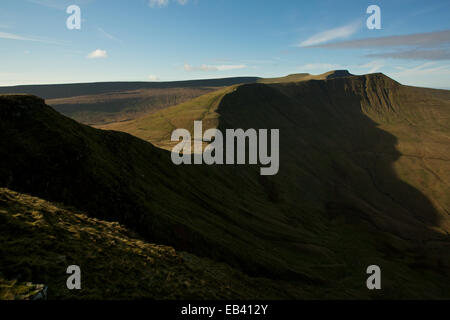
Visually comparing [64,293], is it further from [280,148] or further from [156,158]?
[280,148]

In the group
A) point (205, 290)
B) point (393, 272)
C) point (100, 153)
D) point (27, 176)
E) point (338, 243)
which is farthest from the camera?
point (338, 243)

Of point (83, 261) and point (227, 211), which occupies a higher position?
point (83, 261)

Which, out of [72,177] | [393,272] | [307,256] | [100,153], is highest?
[100,153]

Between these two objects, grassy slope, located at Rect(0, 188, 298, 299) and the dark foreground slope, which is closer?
grassy slope, located at Rect(0, 188, 298, 299)

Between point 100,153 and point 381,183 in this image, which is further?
point 381,183

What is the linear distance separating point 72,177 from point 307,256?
5605cm

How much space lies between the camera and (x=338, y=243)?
8500 centimetres

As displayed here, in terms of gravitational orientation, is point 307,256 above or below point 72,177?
below

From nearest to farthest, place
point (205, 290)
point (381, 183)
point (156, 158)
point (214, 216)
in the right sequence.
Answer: point (205, 290) → point (214, 216) → point (156, 158) → point (381, 183)

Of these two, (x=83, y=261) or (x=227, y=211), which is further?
(x=227, y=211)

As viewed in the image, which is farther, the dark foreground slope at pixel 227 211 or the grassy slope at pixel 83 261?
the dark foreground slope at pixel 227 211

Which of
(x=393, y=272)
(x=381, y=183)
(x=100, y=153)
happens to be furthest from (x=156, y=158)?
(x=381, y=183)
